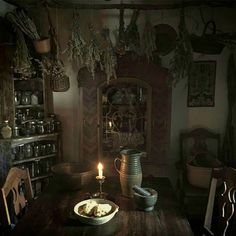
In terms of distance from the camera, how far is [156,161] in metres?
3.53

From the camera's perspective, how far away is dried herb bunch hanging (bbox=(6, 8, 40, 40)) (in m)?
3.16

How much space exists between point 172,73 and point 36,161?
1.76 metres

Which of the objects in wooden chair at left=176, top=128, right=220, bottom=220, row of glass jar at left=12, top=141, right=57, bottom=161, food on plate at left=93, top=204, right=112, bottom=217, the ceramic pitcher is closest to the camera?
food on plate at left=93, top=204, right=112, bottom=217

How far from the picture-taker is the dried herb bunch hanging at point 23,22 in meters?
3.16

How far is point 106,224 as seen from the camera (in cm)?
181

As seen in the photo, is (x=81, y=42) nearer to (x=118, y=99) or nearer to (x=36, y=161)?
(x=118, y=99)

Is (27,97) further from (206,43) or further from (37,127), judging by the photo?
(206,43)

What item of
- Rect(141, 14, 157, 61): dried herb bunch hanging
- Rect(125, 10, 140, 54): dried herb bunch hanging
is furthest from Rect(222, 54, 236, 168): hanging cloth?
Rect(125, 10, 140, 54): dried herb bunch hanging

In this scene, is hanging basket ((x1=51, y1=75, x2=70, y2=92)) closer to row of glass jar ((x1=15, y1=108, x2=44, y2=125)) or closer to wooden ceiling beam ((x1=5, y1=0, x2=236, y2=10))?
row of glass jar ((x1=15, y1=108, x2=44, y2=125))

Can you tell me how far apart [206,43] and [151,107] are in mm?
887

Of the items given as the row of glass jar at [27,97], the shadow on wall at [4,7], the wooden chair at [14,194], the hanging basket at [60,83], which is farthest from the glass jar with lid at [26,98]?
the wooden chair at [14,194]

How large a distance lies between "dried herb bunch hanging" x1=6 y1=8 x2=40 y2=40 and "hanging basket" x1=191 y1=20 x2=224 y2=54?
5.43 ft

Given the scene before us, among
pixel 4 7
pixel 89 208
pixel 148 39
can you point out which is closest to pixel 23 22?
pixel 4 7

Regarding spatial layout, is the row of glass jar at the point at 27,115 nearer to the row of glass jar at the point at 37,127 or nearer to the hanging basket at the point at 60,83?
the row of glass jar at the point at 37,127
